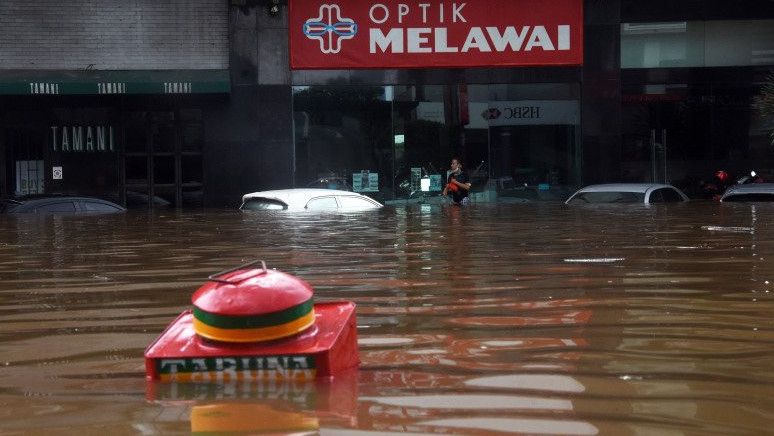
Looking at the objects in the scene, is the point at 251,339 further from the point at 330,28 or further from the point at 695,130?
the point at 695,130

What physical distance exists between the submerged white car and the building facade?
7033mm

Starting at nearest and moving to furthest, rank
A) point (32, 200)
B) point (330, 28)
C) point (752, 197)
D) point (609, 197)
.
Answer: point (32, 200) < point (752, 197) < point (609, 197) < point (330, 28)

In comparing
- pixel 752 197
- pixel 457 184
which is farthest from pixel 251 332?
pixel 457 184

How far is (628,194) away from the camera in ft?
58.0

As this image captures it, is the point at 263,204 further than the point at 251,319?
Yes

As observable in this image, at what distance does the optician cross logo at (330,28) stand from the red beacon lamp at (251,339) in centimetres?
2105

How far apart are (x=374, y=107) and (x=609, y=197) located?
8013 mm

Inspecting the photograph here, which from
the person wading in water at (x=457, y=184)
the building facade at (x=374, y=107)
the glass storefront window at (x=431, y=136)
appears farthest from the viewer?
the glass storefront window at (x=431, y=136)

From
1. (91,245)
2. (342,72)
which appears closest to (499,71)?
(342,72)

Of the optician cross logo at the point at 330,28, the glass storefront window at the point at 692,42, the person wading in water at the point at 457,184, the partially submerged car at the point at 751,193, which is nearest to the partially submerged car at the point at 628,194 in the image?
the partially submerged car at the point at 751,193

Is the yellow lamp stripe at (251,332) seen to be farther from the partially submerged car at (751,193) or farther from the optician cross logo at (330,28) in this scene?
the optician cross logo at (330,28)

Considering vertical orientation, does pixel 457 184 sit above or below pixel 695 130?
below

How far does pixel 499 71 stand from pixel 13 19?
10103mm

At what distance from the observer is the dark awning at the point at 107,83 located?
75.6ft
